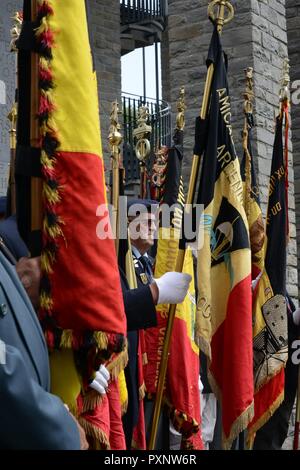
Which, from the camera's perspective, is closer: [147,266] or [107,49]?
[147,266]

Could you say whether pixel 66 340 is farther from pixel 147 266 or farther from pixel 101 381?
pixel 147 266

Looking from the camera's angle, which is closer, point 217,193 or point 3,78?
point 217,193

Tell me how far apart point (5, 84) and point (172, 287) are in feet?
15.2

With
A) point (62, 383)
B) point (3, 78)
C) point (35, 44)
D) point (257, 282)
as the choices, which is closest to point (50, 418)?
point (62, 383)

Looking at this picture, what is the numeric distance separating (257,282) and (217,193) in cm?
119

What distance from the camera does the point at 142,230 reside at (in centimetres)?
605

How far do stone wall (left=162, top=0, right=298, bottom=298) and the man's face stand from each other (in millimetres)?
2924

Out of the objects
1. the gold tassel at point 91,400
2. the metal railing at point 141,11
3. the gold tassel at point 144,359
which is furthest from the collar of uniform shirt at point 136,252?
the metal railing at point 141,11

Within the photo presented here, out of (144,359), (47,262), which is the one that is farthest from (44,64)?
(144,359)

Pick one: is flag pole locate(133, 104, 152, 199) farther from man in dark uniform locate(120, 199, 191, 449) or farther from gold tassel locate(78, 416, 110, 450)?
gold tassel locate(78, 416, 110, 450)

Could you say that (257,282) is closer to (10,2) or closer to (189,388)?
(189,388)

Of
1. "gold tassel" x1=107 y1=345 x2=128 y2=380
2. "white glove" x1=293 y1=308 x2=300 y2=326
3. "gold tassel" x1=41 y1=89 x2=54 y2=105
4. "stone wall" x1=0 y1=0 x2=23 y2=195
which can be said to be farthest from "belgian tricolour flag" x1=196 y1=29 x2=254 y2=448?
"stone wall" x1=0 y1=0 x2=23 y2=195

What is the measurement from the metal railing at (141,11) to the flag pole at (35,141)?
15.0m

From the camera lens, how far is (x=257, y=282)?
6699mm
